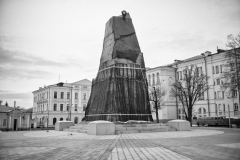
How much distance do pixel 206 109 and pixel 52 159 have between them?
4631cm

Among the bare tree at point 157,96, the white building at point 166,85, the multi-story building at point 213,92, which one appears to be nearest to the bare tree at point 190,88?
the bare tree at point 157,96

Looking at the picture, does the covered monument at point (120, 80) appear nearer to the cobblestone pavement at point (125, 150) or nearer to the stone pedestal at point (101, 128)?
the stone pedestal at point (101, 128)

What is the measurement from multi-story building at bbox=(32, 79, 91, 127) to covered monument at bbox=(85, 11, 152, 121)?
3712 cm

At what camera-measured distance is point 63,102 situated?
60.6m

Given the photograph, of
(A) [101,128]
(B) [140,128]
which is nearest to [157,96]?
(B) [140,128]

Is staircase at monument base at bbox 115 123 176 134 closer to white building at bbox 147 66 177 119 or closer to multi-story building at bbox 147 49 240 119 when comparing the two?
multi-story building at bbox 147 49 240 119

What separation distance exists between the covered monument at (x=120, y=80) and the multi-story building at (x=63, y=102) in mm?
37116

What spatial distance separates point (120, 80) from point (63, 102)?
42192mm

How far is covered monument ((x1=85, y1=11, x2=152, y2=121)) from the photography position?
20984 millimetres

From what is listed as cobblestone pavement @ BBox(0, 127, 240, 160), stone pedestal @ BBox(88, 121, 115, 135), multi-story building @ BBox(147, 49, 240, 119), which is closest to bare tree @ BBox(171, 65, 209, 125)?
multi-story building @ BBox(147, 49, 240, 119)

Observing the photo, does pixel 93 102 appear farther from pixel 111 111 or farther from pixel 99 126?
pixel 99 126

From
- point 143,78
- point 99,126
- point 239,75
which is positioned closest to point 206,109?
point 239,75

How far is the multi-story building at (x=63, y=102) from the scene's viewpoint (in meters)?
59.1

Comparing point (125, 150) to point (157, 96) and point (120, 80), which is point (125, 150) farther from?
point (157, 96)
